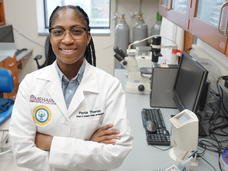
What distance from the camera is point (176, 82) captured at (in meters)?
1.69

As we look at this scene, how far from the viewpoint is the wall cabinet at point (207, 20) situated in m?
0.87

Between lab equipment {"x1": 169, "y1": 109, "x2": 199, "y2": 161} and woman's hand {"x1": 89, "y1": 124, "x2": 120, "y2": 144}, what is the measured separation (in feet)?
0.94

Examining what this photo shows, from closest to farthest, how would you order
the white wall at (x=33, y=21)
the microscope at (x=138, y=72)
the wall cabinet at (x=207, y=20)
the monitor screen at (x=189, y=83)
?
the wall cabinet at (x=207, y=20), the monitor screen at (x=189, y=83), the microscope at (x=138, y=72), the white wall at (x=33, y=21)

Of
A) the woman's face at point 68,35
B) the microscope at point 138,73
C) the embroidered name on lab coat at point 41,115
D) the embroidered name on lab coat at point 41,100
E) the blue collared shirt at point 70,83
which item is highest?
the woman's face at point 68,35

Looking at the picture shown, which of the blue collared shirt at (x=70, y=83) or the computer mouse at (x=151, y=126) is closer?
the blue collared shirt at (x=70, y=83)

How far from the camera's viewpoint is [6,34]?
3602 millimetres

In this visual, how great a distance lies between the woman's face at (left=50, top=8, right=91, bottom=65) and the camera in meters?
0.94

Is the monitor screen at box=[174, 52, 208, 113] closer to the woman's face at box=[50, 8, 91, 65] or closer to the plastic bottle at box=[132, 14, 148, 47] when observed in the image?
the woman's face at box=[50, 8, 91, 65]

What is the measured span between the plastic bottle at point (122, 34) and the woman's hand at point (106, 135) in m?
2.67

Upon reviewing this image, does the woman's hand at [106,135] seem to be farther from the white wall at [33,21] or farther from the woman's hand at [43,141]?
the white wall at [33,21]

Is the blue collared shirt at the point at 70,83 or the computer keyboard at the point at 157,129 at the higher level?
the blue collared shirt at the point at 70,83

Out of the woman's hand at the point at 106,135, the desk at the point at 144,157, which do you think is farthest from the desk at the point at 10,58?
the woman's hand at the point at 106,135

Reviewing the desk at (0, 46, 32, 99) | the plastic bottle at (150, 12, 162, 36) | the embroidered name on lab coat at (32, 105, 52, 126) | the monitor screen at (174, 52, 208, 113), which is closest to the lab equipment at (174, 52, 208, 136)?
the monitor screen at (174, 52, 208, 113)

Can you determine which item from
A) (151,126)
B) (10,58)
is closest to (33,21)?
(10,58)
